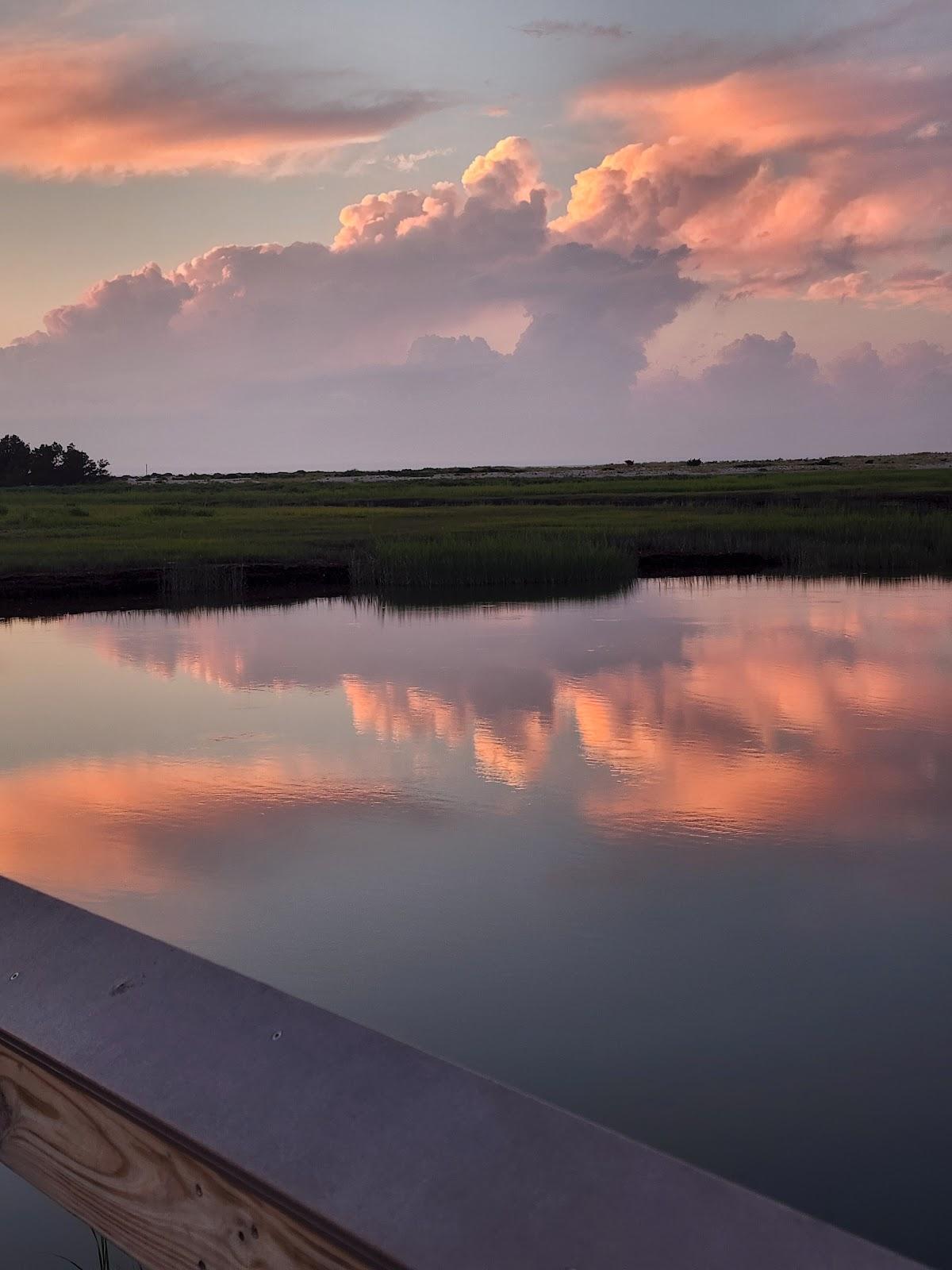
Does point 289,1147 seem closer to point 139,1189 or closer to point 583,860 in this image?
point 139,1189

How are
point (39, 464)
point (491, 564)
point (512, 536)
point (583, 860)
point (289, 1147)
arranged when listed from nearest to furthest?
point (289, 1147) → point (583, 860) → point (491, 564) → point (512, 536) → point (39, 464)

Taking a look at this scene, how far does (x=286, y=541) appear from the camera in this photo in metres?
31.3

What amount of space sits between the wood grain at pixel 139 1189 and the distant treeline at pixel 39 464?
11551cm

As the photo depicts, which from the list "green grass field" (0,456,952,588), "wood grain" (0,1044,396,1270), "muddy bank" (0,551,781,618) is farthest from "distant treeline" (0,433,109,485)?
"wood grain" (0,1044,396,1270)

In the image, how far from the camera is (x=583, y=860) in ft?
28.2

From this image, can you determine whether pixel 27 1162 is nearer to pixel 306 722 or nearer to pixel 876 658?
pixel 306 722

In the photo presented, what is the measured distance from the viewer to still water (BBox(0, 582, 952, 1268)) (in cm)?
514

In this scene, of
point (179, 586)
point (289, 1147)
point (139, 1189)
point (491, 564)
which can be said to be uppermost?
point (289, 1147)

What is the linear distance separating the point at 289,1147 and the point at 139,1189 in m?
0.31

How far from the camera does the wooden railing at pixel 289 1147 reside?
1063 mm

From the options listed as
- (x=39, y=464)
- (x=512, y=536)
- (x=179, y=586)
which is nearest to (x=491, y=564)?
(x=512, y=536)

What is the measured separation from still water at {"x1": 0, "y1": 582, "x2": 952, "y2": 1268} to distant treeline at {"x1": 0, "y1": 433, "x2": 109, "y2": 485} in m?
99.0

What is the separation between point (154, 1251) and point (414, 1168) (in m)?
0.46

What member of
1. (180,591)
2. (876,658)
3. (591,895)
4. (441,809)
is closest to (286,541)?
(180,591)
